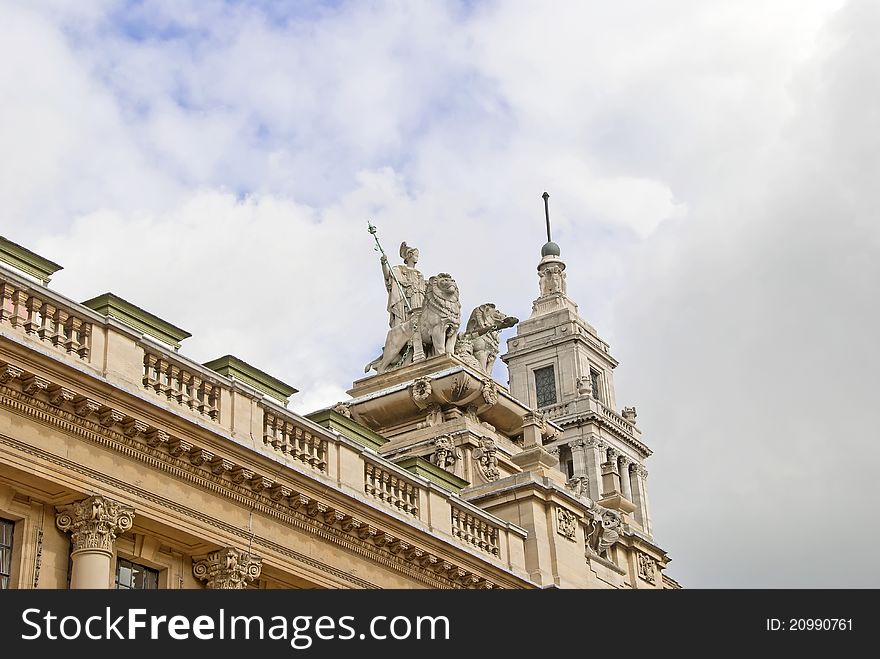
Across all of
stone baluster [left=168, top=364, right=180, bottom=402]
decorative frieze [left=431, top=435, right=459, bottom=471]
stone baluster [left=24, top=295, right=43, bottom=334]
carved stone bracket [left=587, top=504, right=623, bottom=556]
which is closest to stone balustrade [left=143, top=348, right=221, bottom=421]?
stone baluster [left=168, top=364, right=180, bottom=402]

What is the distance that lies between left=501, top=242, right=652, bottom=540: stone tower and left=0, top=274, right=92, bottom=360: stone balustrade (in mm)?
91908

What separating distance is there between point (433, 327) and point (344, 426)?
43.4ft

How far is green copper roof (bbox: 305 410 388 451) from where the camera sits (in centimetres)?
3550

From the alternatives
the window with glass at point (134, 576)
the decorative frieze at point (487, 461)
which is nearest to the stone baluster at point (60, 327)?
the window with glass at point (134, 576)

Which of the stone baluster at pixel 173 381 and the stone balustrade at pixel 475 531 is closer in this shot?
the stone baluster at pixel 173 381

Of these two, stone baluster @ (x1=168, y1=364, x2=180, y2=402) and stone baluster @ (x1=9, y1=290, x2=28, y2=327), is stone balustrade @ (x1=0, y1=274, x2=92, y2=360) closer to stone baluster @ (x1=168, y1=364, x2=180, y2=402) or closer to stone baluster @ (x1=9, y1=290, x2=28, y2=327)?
stone baluster @ (x1=9, y1=290, x2=28, y2=327)

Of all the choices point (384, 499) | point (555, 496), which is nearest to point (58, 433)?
point (384, 499)

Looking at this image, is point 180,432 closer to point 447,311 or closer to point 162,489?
point 162,489

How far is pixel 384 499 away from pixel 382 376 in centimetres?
1660

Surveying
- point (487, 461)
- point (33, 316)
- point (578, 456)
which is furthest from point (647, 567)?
point (578, 456)

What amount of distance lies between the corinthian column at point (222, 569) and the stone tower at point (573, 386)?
293 feet

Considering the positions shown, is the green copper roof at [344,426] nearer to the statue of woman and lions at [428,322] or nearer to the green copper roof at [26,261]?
the green copper roof at [26,261]

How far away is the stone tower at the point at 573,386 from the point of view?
12012cm

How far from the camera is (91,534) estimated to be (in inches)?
1009
